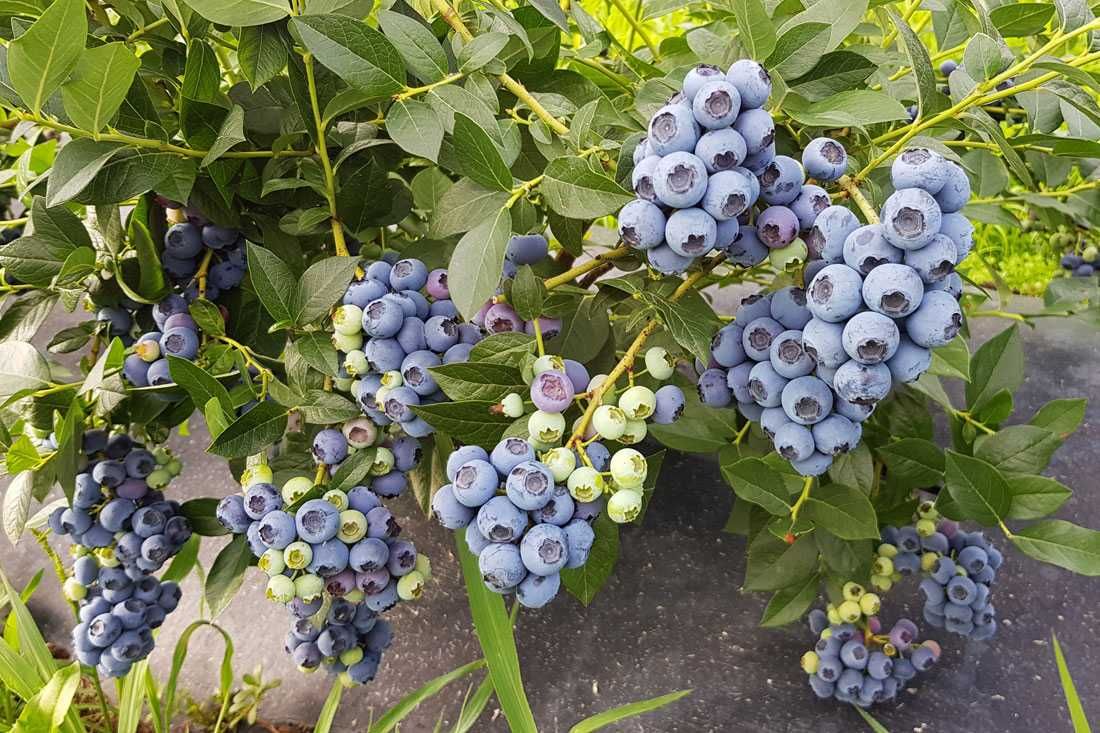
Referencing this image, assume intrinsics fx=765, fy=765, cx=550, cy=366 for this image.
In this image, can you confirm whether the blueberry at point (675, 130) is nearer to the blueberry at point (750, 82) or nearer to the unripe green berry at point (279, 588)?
the blueberry at point (750, 82)

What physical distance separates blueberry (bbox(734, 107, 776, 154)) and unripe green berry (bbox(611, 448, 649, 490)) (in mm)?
205

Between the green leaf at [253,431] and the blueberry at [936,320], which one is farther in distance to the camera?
the green leaf at [253,431]

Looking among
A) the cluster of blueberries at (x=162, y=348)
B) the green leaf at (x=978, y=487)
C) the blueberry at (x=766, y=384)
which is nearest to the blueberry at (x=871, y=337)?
the blueberry at (x=766, y=384)

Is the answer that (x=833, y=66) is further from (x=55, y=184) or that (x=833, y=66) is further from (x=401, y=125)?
(x=55, y=184)

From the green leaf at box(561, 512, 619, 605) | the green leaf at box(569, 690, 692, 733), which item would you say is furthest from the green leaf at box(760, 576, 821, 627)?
the green leaf at box(561, 512, 619, 605)

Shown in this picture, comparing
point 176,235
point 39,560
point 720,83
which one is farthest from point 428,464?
point 39,560

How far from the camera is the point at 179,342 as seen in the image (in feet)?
2.38

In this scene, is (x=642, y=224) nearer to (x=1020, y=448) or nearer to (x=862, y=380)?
(x=862, y=380)

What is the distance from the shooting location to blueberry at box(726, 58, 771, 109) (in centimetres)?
45

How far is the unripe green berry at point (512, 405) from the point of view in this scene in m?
0.57

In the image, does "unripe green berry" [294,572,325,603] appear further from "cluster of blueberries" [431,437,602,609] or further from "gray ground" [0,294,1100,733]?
"gray ground" [0,294,1100,733]

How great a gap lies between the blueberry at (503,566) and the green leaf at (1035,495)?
53 cm

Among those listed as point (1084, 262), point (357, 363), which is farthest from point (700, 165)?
point (1084, 262)

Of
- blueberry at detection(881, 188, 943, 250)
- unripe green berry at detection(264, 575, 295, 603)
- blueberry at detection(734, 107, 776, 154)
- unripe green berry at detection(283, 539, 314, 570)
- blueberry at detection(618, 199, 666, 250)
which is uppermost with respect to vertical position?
blueberry at detection(734, 107, 776, 154)
